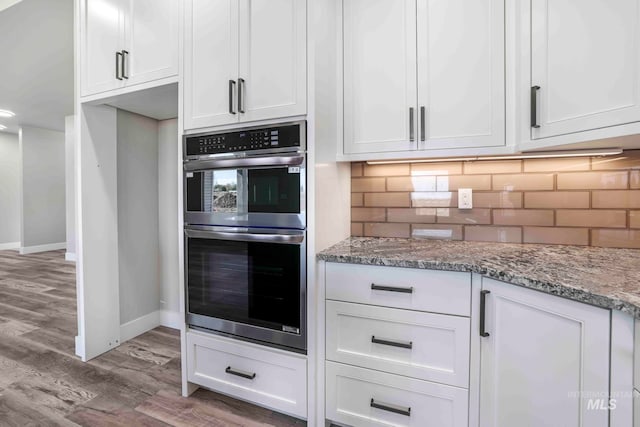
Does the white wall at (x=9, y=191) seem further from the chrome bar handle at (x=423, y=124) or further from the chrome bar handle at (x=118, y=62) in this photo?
the chrome bar handle at (x=423, y=124)

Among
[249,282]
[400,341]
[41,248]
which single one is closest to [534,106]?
[400,341]

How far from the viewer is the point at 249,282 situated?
5.21 feet

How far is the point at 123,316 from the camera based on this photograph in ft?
8.16

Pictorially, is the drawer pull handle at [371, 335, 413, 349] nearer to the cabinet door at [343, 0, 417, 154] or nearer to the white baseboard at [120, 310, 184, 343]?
the cabinet door at [343, 0, 417, 154]

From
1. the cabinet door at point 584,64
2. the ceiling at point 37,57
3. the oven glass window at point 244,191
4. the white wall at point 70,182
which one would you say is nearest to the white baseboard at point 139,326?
the oven glass window at point 244,191

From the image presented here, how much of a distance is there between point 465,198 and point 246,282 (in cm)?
132

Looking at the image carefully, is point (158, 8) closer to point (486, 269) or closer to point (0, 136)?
point (486, 269)

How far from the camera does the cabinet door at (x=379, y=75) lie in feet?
5.13

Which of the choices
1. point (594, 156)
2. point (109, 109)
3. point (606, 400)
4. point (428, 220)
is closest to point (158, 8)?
point (109, 109)

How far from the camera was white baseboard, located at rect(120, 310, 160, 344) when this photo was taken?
248 centimetres

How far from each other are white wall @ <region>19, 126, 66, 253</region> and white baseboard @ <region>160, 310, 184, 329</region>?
5793 millimetres

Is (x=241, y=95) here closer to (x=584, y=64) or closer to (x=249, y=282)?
(x=249, y=282)

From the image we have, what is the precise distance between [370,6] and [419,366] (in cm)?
180

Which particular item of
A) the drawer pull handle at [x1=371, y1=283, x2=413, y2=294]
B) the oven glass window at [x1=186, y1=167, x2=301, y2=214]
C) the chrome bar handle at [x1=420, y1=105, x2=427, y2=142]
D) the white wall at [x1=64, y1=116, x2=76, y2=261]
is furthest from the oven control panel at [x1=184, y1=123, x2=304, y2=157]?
the white wall at [x1=64, y1=116, x2=76, y2=261]
